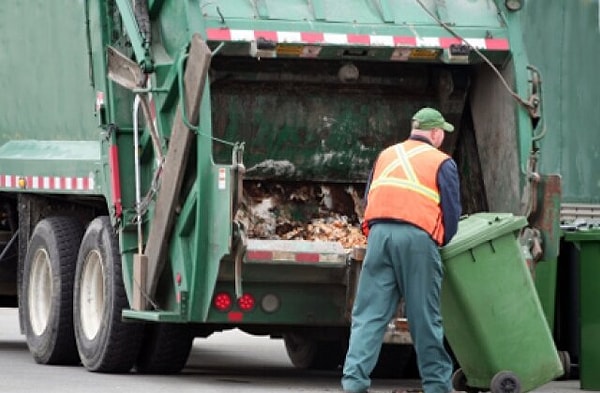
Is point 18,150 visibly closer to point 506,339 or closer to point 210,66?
point 210,66

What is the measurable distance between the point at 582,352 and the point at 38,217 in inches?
153

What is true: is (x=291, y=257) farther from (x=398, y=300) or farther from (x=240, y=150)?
(x=398, y=300)

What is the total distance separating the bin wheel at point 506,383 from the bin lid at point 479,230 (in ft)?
2.00

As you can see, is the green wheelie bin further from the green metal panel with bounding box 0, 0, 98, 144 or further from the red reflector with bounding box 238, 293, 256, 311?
the green metal panel with bounding box 0, 0, 98, 144

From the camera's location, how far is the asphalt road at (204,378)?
10.3 meters

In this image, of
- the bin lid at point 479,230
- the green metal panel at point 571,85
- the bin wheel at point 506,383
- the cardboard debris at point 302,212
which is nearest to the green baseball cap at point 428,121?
the bin lid at point 479,230

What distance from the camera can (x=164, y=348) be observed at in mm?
11211

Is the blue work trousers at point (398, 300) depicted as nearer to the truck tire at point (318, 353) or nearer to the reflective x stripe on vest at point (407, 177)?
the reflective x stripe on vest at point (407, 177)

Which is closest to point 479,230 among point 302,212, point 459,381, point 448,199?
point 448,199

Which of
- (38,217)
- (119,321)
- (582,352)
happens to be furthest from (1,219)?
(582,352)

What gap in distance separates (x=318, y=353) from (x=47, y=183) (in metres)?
2.10

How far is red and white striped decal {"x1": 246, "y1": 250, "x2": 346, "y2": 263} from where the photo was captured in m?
10.2

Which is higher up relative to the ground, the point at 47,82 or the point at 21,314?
the point at 47,82

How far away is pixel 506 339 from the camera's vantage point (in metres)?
9.15
